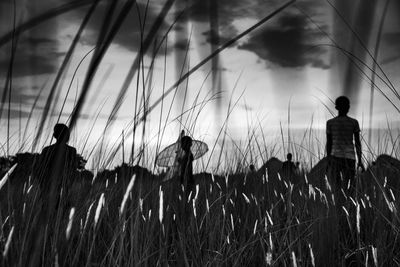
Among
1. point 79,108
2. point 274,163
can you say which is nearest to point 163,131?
point 79,108

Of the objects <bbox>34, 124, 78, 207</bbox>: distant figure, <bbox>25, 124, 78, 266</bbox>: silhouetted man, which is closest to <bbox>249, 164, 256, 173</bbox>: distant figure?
<bbox>34, 124, 78, 207</bbox>: distant figure

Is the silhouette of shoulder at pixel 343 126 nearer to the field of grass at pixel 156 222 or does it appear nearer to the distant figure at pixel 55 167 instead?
the field of grass at pixel 156 222

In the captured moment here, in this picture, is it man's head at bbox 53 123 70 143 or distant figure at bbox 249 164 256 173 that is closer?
man's head at bbox 53 123 70 143

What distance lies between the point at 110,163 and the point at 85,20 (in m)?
1.36

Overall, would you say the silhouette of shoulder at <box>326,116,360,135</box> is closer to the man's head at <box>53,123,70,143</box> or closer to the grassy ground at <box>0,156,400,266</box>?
the grassy ground at <box>0,156,400,266</box>

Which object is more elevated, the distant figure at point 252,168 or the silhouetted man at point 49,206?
the distant figure at point 252,168

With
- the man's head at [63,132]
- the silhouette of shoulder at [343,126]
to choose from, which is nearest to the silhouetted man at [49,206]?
the man's head at [63,132]

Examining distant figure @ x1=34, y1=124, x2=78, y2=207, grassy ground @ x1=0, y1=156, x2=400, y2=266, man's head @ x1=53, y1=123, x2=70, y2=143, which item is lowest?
grassy ground @ x1=0, y1=156, x2=400, y2=266

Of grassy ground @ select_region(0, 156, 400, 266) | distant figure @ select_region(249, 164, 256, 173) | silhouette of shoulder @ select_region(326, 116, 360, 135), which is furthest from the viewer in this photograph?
silhouette of shoulder @ select_region(326, 116, 360, 135)

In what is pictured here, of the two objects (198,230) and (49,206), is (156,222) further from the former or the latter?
(49,206)

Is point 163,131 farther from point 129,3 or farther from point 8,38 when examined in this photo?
point 129,3

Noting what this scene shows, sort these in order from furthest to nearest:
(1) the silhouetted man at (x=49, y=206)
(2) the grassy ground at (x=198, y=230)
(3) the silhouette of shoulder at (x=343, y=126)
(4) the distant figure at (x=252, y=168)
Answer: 1. (3) the silhouette of shoulder at (x=343, y=126)
2. (4) the distant figure at (x=252, y=168)
3. (2) the grassy ground at (x=198, y=230)
4. (1) the silhouetted man at (x=49, y=206)

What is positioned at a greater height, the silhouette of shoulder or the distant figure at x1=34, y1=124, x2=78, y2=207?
the silhouette of shoulder

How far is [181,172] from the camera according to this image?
251cm
